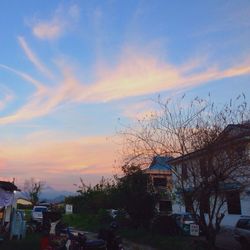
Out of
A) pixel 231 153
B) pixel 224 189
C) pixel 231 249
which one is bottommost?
pixel 231 249

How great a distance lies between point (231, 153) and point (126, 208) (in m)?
17.9

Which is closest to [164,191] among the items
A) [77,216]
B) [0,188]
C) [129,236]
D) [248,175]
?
[129,236]

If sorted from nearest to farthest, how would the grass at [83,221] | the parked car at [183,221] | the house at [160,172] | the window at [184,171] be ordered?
the window at [184,171], the house at [160,172], the parked car at [183,221], the grass at [83,221]

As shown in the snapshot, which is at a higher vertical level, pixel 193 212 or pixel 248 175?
pixel 248 175

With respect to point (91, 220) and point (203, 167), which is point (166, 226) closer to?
point (203, 167)

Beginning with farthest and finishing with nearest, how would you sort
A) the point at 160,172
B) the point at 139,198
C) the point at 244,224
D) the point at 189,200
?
the point at 139,198 → the point at 160,172 → the point at 244,224 → the point at 189,200

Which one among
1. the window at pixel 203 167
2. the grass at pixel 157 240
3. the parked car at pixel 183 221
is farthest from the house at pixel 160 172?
the grass at pixel 157 240

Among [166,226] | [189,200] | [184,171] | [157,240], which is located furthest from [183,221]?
[189,200]

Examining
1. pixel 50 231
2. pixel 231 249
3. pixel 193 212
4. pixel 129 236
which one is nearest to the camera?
pixel 193 212

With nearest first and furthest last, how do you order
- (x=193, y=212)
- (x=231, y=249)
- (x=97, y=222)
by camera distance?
(x=193, y=212)
(x=231, y=249)
(x=97, y=222)

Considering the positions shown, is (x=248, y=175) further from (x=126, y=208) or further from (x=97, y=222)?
(x=97, y=222)

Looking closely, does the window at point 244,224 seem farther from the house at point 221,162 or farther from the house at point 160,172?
the house at point 221,162

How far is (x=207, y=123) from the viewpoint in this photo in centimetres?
1580

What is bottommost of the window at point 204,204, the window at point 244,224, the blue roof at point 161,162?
the window at point 244,224
